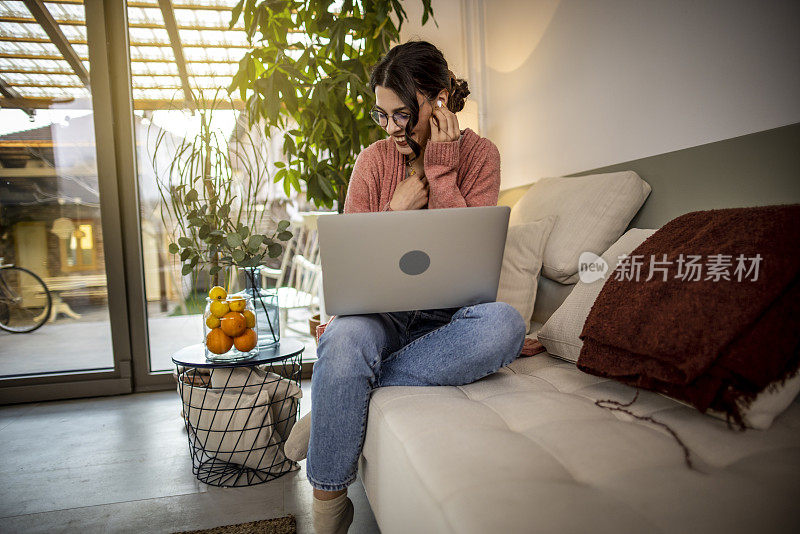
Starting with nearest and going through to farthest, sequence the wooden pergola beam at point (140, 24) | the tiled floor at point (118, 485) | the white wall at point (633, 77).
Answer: the white wall at point (633, 77)
the tiled floor at point (118, 485)
the wooden pergola beam at point (140, 24)

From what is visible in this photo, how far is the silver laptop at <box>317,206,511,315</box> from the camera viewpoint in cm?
92

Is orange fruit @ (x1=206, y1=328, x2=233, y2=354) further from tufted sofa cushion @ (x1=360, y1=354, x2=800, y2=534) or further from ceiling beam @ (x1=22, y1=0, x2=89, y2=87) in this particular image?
ceiling beam @ (x1=22, y1=0, x2=89, y2=87)

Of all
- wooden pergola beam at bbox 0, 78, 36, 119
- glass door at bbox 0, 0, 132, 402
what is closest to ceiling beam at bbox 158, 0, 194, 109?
glass door at bbox 0, 0, 132, 402

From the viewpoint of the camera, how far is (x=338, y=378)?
3.10 feet

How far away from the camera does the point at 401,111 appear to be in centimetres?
137

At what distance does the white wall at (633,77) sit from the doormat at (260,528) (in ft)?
4.54

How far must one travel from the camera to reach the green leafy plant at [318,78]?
183cm

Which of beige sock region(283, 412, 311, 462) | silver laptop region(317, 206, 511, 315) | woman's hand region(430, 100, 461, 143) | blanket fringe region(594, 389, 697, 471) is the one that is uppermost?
woman's hand region(430, 100, 461, 143)

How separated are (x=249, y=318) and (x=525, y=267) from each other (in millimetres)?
837

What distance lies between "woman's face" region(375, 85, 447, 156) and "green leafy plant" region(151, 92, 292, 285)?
1.48ft

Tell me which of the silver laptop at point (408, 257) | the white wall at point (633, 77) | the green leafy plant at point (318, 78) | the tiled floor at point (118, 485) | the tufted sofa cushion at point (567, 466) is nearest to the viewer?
the tufted sofa cushion at point (567, 466)

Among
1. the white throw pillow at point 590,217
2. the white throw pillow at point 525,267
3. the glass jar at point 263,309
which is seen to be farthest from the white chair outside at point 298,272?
the white throw pillow at point 590,217

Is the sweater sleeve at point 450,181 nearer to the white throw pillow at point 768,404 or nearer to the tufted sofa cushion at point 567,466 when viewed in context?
the tufted sofa cushion at point 567,466

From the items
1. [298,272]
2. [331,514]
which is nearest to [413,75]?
[331,514]
